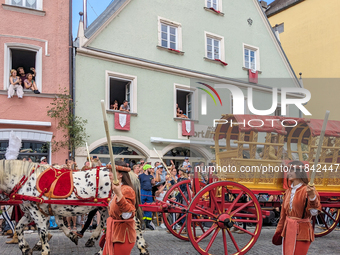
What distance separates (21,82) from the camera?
39.9 feet

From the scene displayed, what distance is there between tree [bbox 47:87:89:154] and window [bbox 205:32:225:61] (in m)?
6.79

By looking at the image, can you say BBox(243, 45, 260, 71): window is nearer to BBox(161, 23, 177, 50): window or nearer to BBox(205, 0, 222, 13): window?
BBox(205, 0, 222, 13): window

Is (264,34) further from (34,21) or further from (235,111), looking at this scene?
(235,111)

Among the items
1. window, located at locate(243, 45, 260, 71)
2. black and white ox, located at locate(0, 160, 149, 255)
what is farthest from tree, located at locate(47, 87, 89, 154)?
window, located at locate(243, 45, 260, 71)

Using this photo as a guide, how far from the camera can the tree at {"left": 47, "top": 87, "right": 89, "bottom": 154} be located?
12.1 metres

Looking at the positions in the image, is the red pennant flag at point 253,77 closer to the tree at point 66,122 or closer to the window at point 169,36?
the window at point 169,36

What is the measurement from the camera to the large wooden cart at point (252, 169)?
6.09m

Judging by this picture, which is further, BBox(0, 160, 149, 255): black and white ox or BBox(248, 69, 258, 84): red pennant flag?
BBox(248, 69, 258, 84): red pennant flag

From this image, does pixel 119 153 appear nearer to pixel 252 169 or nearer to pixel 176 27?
pixel 176 27

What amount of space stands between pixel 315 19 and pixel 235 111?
1768 centimetres

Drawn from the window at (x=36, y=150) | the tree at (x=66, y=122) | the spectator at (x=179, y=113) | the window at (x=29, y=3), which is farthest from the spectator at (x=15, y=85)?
the spectator at (x=179, y=113)

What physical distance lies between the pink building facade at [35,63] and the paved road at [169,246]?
450 centimetres

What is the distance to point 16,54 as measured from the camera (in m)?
12.6

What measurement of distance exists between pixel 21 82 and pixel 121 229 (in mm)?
9532
